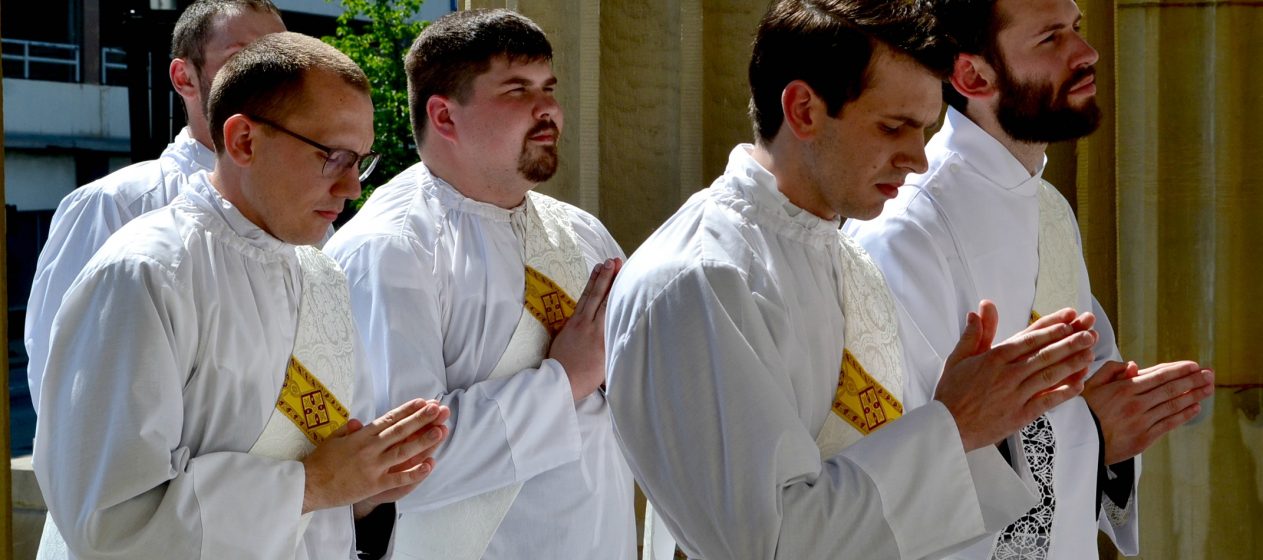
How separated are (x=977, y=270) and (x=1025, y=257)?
17 cm

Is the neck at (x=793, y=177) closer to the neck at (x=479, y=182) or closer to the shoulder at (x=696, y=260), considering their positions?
the shoulder at (x=696, y=260)

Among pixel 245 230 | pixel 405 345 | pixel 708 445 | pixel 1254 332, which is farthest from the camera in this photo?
pixel 1254 332

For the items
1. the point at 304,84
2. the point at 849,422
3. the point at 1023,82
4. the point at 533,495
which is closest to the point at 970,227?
the point at 1023,82

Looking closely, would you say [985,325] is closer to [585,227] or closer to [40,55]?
[585,227]

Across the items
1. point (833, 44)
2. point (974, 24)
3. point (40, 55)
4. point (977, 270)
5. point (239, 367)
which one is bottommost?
point (239, 367)

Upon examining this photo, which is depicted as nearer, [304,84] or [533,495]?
[304,84]

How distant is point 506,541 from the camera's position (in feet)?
10.2

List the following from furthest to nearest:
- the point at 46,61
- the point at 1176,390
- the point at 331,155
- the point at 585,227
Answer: the point at 46,61, the point at 585,227, the point at 1176,390, the point at 331,155

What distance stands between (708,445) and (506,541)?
A: 119 cm

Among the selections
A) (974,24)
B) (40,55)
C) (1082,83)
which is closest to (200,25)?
(974,24)

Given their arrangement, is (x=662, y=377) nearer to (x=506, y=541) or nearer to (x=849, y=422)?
(x=849, y=422)

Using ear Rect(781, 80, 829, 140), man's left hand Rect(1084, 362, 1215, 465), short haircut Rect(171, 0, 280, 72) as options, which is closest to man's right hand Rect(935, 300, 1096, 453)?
ear Rect(781, 80, 829, 140)

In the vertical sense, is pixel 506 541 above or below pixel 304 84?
below

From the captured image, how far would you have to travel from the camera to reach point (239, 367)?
2.40m
